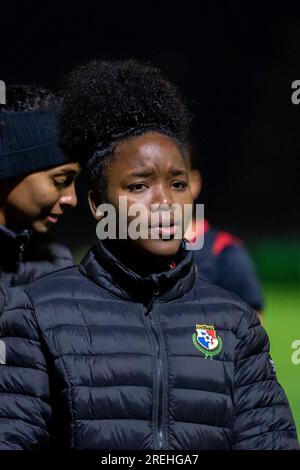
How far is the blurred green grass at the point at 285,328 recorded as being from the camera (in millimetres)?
5723

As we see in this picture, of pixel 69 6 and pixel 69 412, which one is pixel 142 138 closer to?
pixel 69 412

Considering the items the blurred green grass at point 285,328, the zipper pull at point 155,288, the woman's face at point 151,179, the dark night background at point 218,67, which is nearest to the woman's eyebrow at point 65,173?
the woman's face at point 151,179

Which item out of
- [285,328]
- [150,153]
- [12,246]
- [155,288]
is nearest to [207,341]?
[155,288]

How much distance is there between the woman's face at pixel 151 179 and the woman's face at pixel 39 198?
0.82 metres

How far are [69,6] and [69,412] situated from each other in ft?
17.7

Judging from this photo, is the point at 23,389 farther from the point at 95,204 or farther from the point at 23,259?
the point at 23,259

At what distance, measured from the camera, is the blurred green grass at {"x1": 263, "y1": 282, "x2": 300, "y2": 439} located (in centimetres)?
572

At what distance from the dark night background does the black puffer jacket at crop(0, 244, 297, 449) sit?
4.39m

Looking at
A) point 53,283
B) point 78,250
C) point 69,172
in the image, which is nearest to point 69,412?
point 53,283

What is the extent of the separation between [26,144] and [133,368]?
3.98 feet

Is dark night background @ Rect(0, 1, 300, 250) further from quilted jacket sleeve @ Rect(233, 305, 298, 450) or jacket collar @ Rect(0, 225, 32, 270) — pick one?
quilted jacket sleeve @ Rect(233, 305, 298, 450)

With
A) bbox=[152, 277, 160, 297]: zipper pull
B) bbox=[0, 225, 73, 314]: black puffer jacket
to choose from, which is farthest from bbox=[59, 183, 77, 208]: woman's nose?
bbox=[152, 277, 160, 297]: zipper pull

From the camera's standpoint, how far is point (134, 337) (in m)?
2.00

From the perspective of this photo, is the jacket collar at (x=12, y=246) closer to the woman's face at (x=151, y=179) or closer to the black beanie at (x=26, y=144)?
the black beanie at (x=26, y=144)
